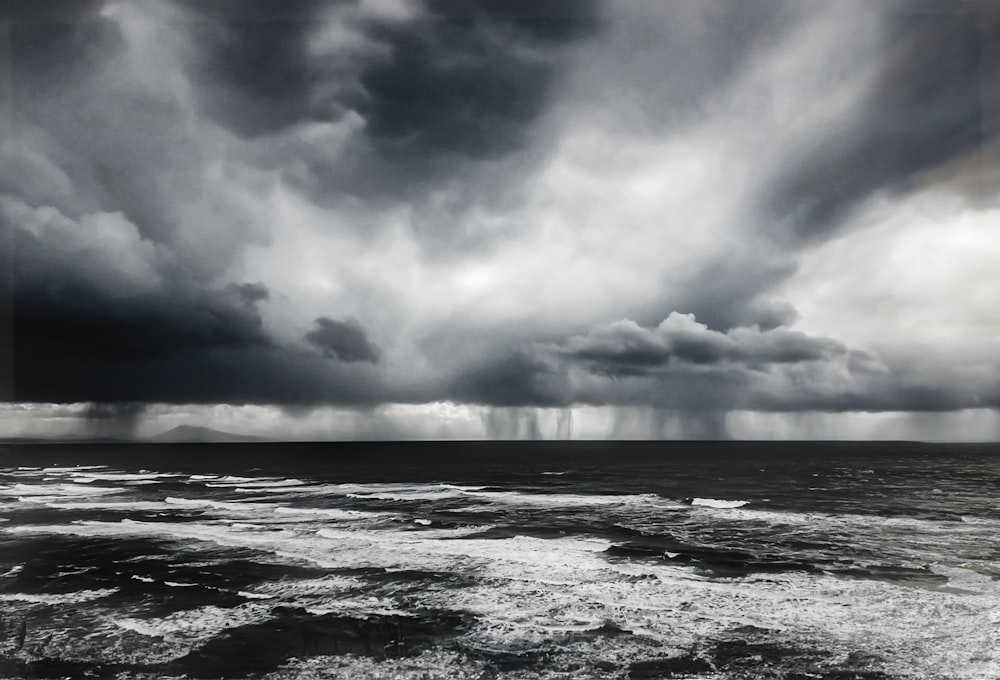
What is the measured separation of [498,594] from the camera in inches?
336

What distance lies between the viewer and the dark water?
6.09 meters

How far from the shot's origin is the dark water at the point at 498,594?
609 centimetres

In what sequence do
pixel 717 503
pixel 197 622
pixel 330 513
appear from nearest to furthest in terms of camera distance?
pixel 197 622 → pixel 330 513 → pixel 717 503

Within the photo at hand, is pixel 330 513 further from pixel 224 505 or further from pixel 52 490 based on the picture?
pixel 52 490

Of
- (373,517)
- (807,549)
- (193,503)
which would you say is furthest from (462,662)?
(193,503)

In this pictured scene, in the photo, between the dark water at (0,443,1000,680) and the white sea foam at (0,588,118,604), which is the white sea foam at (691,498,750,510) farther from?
the white sea foam at (0,588,118,604)

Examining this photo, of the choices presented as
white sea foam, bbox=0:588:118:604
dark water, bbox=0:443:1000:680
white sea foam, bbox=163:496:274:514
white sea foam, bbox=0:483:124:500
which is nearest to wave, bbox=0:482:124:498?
white sea foam, bbox=0:483:124:500

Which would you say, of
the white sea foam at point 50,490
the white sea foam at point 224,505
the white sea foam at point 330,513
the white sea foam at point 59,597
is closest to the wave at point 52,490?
the white sea foam at point 50,490

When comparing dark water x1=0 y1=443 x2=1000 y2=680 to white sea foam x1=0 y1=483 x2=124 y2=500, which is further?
white sea foam x1=0 y1=483 x2=124 y2=500

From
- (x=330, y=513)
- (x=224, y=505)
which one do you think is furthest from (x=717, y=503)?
(x=224, y=505)

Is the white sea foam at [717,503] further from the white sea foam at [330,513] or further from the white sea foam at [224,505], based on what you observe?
the white sea foam at [224,505]

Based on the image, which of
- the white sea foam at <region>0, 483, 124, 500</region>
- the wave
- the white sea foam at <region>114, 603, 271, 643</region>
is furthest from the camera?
the wave

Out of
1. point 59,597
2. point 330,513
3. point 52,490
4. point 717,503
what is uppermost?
point 59,597

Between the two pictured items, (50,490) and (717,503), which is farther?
(50,490)
